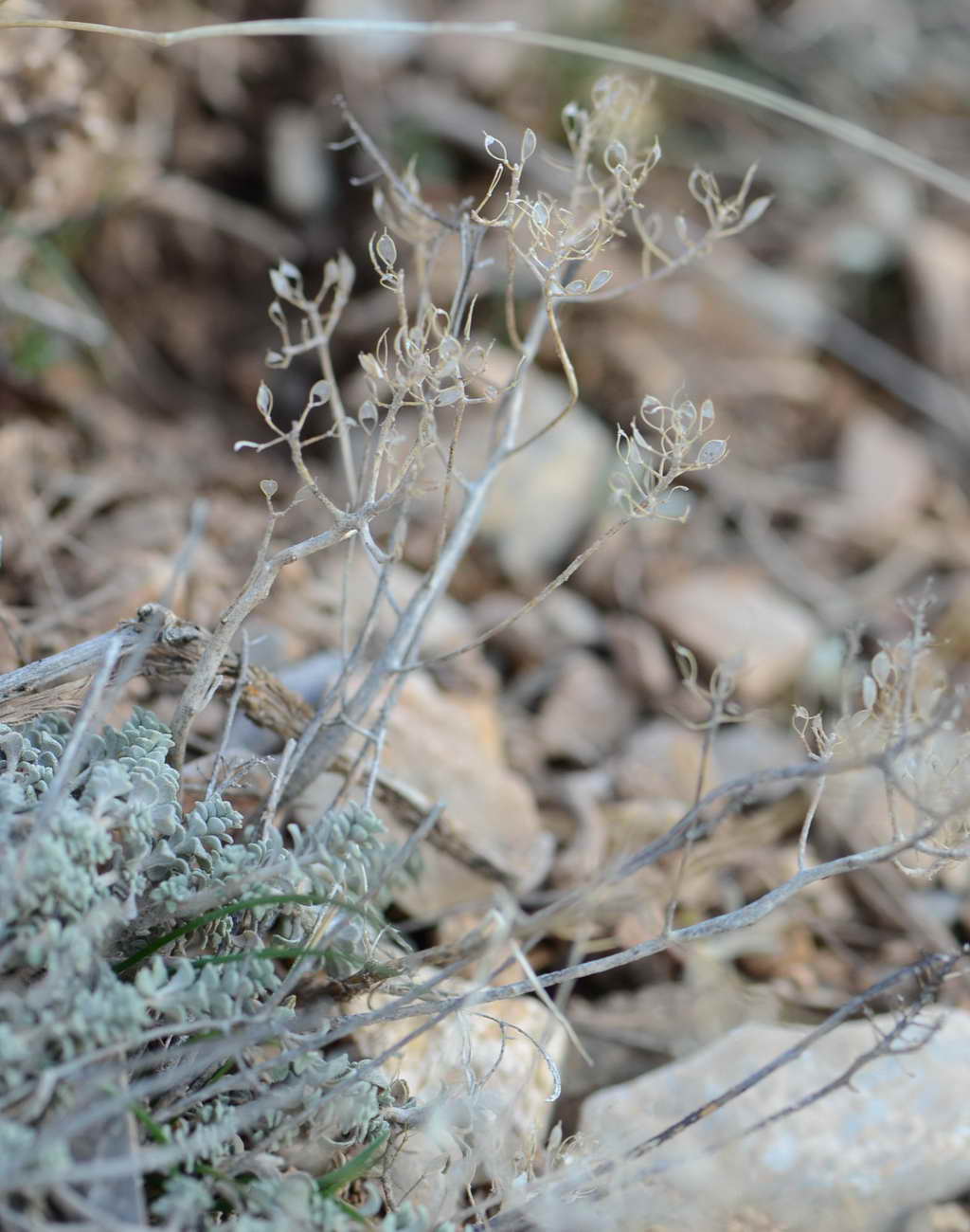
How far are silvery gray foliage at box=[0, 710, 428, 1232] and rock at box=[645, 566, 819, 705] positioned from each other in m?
1.52

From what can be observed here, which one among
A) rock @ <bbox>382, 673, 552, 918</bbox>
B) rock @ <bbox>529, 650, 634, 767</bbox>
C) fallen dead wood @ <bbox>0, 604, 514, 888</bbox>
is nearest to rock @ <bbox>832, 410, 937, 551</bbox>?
rock @ <bbox>529, 650, 634, 767</bbox>

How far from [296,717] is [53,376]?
61.0 inches

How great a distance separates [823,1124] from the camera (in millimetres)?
1642

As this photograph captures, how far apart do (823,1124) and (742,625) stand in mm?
1374

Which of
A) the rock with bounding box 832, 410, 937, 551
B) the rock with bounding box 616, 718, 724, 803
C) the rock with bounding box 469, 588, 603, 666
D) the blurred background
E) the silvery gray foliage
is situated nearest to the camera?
the silvery gray foliage

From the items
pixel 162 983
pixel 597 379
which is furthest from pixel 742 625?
pixel 162 983

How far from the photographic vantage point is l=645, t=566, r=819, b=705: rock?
2738 mm

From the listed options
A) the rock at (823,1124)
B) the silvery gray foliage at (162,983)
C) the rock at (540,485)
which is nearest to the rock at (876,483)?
the rock at (540,485)

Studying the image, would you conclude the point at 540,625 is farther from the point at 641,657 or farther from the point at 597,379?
the point at 597,379

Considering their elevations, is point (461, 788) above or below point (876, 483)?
above

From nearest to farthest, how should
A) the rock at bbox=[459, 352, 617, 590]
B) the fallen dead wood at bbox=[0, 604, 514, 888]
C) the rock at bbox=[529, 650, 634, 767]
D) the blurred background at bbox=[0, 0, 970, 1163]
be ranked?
the fallen dead wood at bbox=[0, 604, 514, 888]
the blurred background at bbox=[0, 0, 970, 1163]
the rock at bbox=[529, 650, 634, 767]
the rock at bbox=[459, 352, 617, 590]

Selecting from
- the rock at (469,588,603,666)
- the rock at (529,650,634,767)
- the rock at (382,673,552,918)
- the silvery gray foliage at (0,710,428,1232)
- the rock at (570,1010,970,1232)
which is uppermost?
the silvery gray foliage at (0,710,428,1232)

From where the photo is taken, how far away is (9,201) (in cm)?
248

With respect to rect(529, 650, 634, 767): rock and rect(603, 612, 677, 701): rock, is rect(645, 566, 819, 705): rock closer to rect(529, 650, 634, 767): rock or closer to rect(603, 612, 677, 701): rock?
rect(603, 612, 677, 701): rock
